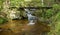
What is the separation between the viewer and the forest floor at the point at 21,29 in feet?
38.0

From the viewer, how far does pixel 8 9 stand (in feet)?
49.8

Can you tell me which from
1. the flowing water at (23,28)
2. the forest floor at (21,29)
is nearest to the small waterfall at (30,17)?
the flowing water at (23,28)

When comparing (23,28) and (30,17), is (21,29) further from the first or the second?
(30,17)

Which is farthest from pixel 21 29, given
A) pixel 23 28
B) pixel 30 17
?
pixel 30 17

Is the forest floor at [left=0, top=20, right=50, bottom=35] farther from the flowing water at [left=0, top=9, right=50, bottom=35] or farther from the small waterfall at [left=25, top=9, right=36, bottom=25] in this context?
the small waterfall at [left=25, top=9, right=36, bottom=25]

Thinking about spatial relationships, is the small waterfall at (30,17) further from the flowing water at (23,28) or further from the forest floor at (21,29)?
the forest floor at (21,29)

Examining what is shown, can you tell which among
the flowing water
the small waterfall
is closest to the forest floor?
the flowing water

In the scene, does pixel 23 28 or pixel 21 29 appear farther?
pixel 23 28

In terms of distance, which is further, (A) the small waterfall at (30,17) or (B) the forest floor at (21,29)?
(A) the small waterfall at (30,17)

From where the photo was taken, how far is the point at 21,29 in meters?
12.4

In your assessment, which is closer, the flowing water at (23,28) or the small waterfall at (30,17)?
the flowing water at (23,28)

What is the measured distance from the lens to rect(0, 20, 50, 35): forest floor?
11578 mm

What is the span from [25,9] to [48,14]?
318 centimetres

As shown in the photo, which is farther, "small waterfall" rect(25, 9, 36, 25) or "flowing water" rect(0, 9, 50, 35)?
"small waterfall" rect(25, 9, 36, 25)
